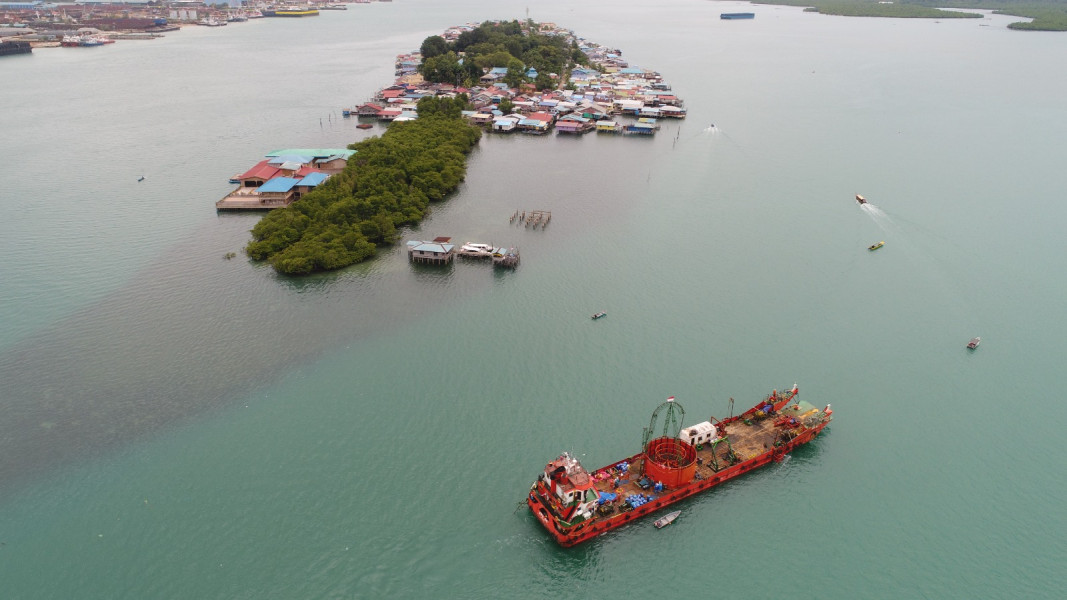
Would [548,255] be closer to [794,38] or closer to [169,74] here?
[169,74]

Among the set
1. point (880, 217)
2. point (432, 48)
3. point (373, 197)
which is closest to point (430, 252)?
point (373, 197)

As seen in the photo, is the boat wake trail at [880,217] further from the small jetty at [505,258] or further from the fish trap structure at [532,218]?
the small jetty at [505,258]

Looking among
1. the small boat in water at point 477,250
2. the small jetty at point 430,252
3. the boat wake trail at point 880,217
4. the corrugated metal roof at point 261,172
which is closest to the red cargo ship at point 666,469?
the small boat in water at point 477,250

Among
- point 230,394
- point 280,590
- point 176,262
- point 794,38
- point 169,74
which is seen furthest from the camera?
point 794,38

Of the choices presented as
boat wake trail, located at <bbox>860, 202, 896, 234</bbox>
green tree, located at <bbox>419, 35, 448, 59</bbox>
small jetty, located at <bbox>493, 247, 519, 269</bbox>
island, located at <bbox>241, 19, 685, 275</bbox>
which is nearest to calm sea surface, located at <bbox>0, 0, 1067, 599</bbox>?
boat wake trail, located at <bbox>860, 202, 896, 234</bbox>

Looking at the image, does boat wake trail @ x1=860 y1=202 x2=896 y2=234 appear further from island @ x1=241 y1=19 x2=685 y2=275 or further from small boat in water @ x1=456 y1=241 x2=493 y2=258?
small boat in water @ x1=456 y1=241 x2=493 y2=258

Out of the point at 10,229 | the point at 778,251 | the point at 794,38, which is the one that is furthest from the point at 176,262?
the point at 794,38

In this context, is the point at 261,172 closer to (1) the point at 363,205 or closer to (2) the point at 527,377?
(1) the point at 363,205
